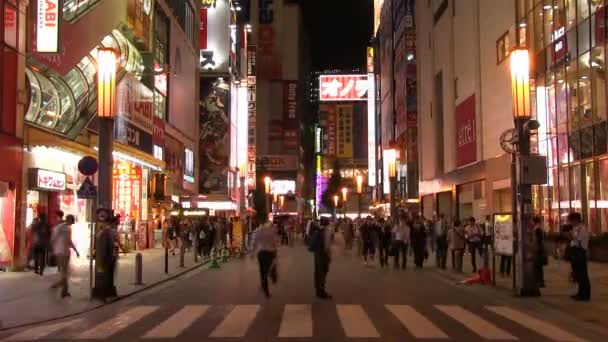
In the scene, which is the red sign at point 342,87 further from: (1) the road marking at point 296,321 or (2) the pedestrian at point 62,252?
(1) the road marking at point 296,321

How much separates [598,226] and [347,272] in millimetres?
10343

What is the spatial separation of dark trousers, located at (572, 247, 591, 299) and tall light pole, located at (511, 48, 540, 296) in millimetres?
1122

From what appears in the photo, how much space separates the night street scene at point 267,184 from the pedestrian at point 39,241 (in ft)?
0.24

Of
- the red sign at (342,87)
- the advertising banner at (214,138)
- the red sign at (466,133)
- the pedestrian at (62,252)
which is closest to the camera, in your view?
the pedestrian at (62,252)

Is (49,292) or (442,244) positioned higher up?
(442,244)

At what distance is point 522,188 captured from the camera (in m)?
15.7

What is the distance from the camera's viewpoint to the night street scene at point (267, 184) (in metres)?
13.2

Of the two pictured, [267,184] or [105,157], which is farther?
[267,184]

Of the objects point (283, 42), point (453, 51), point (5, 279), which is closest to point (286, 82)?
point (283, 42)

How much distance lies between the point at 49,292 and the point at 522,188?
36.7ft

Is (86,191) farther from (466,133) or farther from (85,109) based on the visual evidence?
(466,133)

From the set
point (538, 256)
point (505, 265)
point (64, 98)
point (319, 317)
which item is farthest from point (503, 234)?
point (64, 98)

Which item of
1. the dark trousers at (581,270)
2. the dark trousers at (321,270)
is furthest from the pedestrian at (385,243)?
the dark trousers at (581,270)

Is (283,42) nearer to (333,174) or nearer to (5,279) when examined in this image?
(333,174)
